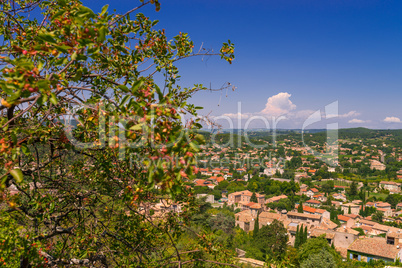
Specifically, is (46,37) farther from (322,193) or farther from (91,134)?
(322,193)

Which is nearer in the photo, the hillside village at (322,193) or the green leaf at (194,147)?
the green leaf at (194,147)

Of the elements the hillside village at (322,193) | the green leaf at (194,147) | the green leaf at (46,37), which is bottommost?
the hillside village at (322,193)

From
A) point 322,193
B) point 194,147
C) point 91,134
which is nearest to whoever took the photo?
point 194,147

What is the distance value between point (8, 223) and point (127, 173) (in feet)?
3.42

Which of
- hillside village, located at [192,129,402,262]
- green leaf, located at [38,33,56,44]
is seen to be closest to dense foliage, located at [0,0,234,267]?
green leaf, located at [38,33,56,44]

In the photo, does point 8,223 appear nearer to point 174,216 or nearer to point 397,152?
point 174,216

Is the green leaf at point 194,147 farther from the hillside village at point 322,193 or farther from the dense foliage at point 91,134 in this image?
the hillside village at point 322,193

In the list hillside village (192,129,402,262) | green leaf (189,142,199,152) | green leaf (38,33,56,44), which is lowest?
hillside village (192,129,402,262)

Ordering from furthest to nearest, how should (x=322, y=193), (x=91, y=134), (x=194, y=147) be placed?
(x=322, y=193)
(x=91, y=134)
(x=194, y=147)

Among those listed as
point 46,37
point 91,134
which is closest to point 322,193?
point 91,134

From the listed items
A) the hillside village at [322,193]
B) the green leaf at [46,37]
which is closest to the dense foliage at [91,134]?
the green leaf at [46,37]

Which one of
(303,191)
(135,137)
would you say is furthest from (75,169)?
(303,191)

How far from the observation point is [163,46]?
2.84 m

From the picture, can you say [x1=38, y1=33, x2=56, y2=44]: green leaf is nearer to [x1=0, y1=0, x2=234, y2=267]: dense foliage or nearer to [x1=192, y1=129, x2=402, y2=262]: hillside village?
[x1=0, y1=0, x2=234, y2=267]: dense foliage
